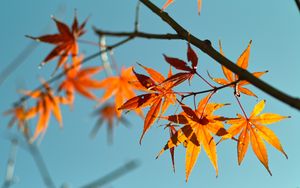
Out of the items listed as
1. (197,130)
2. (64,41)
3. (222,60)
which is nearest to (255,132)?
(197,130)

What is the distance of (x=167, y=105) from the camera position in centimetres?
84

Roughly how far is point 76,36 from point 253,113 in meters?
0.64

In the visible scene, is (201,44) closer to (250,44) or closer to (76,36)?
(250,44)

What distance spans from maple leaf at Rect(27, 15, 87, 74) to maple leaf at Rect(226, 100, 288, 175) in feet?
1.80

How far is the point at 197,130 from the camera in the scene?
82cm

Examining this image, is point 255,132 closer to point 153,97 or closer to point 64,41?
point 153,97

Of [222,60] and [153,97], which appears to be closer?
[222,60]

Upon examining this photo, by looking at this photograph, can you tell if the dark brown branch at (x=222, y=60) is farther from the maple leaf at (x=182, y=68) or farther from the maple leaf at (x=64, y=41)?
the maple leaf at (x=64, y=41)

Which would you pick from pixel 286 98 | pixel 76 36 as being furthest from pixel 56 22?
pixel 286 98

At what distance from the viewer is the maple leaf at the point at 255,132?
2.52 feet

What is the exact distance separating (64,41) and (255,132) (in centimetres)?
65

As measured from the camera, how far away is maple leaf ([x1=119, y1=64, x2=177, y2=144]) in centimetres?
76

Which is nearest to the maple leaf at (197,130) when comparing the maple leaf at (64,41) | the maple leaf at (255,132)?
the maple leaf at (255,132)

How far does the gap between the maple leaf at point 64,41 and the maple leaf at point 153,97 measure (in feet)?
1.38
